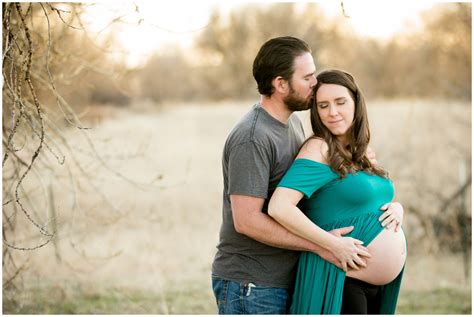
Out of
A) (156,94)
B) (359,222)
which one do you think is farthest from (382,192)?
(156,94)

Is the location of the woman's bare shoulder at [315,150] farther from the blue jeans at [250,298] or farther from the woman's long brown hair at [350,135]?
the blue jeans at [250,298]

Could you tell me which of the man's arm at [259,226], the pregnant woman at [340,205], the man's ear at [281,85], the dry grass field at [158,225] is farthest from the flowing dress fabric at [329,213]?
the dry grass field at [158,225]

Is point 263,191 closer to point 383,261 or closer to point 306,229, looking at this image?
point 306,229

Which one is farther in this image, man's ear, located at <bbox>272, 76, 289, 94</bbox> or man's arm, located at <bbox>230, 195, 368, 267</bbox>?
man's ear, located at <bbox>272, 76, 289, 94</bbox>

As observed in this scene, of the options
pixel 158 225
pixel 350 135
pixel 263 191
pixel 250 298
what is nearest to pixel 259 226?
pixel 263 191

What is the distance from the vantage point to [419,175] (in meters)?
10.6

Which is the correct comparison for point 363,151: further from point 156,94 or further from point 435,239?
point 156,94

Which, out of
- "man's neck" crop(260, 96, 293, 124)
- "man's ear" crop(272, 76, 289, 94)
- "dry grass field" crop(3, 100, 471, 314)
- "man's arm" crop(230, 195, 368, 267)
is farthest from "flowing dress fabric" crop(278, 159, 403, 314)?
"dry grass field" crop(3, 100, 471, 314)

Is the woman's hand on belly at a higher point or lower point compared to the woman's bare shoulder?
lower

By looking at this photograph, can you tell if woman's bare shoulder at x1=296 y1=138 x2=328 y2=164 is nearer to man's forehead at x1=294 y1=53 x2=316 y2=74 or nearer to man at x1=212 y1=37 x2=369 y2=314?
man at x1=212 y1=37 x2=369 y2=314

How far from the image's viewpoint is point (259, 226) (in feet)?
9.77

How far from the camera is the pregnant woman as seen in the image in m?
3.05

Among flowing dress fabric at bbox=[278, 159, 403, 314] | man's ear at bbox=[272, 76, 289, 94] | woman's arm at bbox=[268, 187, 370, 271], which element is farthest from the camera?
man's ear at bbox=[272, 76, 289, 94]

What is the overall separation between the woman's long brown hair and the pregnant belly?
1.07ft
